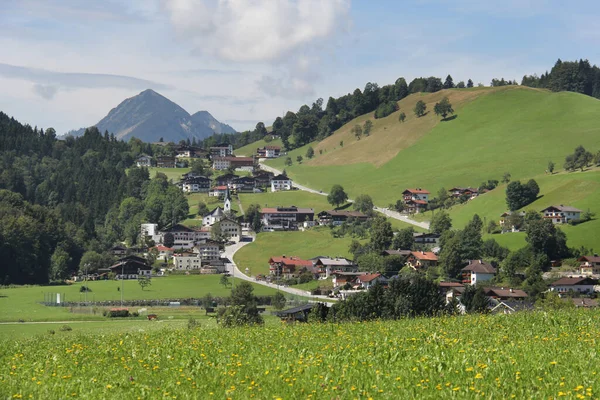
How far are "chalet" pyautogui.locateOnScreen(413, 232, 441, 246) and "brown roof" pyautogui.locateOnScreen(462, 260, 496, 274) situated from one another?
1953cm

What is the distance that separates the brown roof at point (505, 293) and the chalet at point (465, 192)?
2284 inches

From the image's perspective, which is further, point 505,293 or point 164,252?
point 164,252

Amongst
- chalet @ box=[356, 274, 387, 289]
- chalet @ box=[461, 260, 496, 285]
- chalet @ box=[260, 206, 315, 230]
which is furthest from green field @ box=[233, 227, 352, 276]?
chalet @ box=[461, 260, 496, 285]

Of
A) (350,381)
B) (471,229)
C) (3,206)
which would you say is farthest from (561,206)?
(350,381)

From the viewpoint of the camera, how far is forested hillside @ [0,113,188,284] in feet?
400

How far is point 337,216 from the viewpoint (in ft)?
455

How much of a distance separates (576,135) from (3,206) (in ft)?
369

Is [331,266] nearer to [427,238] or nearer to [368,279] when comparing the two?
[368,279]

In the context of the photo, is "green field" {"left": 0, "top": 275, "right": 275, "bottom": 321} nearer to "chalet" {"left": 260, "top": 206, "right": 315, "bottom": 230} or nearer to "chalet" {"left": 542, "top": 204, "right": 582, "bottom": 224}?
"chalet" {"left": 260, "top": 206, "right": 315, "bottom": 230}

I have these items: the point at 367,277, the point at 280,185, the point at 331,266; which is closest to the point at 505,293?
the point at 367,277

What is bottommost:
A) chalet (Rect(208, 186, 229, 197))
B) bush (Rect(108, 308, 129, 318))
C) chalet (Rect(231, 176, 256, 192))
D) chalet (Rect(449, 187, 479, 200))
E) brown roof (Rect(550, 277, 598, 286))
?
bush (Rect(108, 308, 129, 318))

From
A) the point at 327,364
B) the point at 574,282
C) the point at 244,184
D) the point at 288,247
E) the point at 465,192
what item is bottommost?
the point at 574,282

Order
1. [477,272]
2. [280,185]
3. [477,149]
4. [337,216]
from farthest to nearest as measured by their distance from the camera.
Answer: [280,185] → [477,149] → [337,216] → [477,272]

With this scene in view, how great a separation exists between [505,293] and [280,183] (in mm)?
102683
